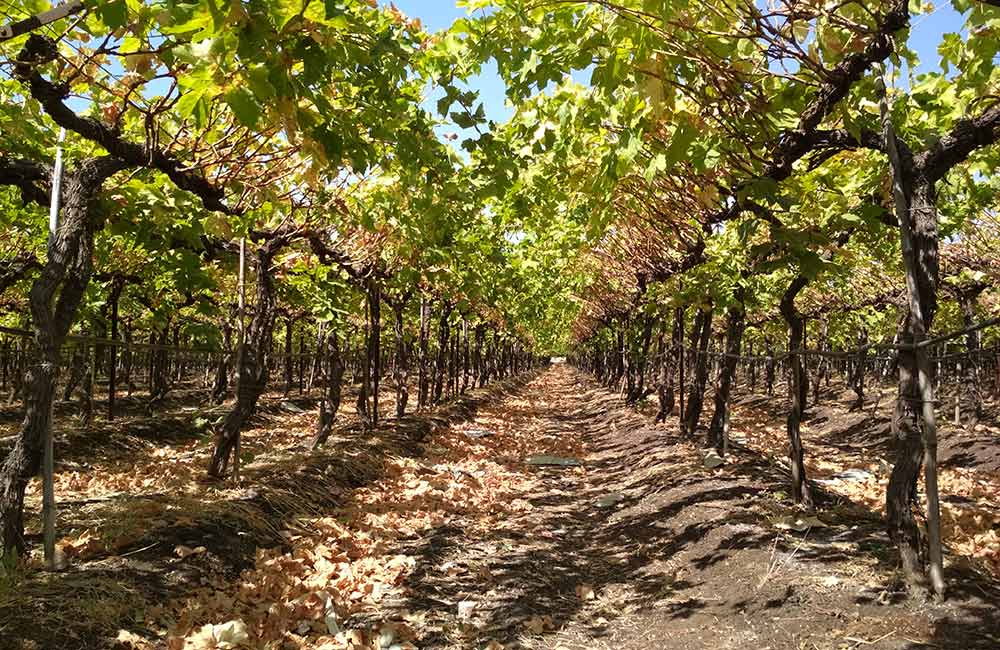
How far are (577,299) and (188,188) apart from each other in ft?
68.6

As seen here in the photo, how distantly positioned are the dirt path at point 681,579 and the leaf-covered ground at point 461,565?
0.08 ft

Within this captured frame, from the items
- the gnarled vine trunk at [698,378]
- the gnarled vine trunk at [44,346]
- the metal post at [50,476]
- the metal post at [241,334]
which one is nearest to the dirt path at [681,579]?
the gnarled vine trunk at [698,378]

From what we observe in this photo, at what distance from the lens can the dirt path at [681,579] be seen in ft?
14.9

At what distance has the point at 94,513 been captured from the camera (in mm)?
6828

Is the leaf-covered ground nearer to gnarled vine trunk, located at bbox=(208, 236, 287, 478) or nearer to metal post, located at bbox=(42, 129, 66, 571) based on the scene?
metal post, located at bbox=(42, 129, 66, 571)

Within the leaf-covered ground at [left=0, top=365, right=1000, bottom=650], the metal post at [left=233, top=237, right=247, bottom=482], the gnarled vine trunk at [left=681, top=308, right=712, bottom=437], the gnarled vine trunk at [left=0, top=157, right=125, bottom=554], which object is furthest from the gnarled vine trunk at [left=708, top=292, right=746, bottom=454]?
the gnarled vine trunk at [left=0, top=157, right=125, bottom=554]

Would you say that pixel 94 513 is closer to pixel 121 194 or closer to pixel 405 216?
pixel 121 194

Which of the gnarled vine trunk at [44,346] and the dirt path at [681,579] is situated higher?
the gnarled vine trunk at [44,346]

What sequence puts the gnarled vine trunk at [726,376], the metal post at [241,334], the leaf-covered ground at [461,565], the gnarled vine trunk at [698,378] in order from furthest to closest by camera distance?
the gnarled vine trunk at [698,378] < the gnarled vine trunk at [726,376] < the metal post at [241,334] < the leaf-covered ground at [461,565]

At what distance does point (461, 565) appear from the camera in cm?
673

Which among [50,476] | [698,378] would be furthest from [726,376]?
[50,476]

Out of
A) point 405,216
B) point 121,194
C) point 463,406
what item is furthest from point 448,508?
point 463,406

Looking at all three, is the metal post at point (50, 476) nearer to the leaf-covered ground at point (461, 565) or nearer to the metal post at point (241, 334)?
the leaf-covered ground at point (461, 565)

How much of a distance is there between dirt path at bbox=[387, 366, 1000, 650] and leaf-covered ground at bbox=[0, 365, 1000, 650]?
0.02 metres
